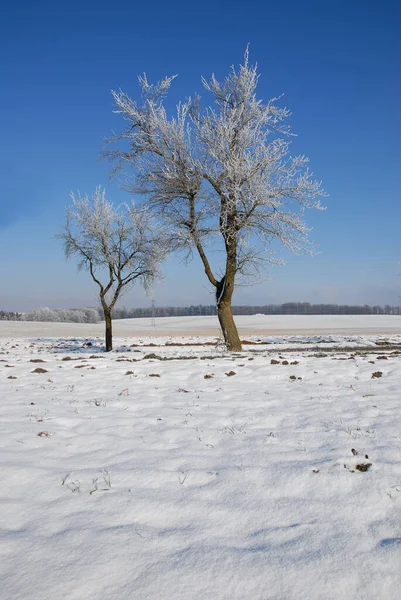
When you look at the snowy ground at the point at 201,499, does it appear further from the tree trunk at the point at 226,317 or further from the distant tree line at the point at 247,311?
the distant tree line at the point at 247,311

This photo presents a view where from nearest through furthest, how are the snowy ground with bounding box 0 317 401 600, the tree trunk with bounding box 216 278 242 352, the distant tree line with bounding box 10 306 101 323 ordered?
the snowy ground with bounding box 0 317 401 600, the tree trunk with bounding box 216 278 242 352, the distant tree line with bounding box 10 306 101 323

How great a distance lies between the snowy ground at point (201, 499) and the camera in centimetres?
205

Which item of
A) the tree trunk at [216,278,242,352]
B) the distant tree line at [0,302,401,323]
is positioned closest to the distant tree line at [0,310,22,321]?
the distant tree line at [0,302,401,323]

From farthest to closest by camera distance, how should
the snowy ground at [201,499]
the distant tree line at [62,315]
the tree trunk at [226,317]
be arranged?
the distant tree line at [62,315] < the tree trunk at [226,317] < the snowy ground at [201,499]

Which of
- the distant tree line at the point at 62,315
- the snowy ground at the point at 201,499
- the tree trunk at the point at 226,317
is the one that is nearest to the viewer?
the snowy ground at the point at 201,499

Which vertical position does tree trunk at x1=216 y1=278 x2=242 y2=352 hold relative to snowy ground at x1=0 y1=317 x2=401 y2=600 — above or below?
above

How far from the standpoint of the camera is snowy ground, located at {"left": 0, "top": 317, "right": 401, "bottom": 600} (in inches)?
80.6

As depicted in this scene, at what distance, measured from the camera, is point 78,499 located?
115 inches

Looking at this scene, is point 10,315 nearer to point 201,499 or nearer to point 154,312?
point 154,312

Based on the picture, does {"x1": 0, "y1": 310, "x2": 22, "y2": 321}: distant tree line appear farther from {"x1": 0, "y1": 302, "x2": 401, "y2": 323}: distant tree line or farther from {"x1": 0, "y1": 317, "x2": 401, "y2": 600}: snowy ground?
{"x1": 0, "y1": 317, "x2": 401, "y2": 600}: snowy ground

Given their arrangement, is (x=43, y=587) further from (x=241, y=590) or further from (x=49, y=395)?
(x=49, y=395)

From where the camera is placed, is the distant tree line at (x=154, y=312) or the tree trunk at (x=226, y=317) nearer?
the tree trunk at (x=226, y=317)

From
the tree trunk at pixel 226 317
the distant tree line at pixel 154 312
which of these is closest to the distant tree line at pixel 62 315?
the distant tree line at pixel 154 312

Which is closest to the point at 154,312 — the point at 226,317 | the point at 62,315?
the point at 62,315
